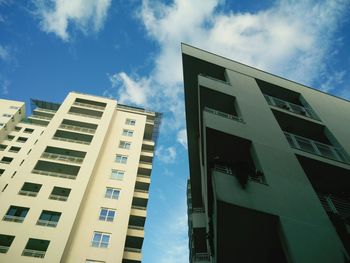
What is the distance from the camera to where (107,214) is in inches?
1025

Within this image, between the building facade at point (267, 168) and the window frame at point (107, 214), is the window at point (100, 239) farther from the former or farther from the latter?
the building facade at point (267, 168)

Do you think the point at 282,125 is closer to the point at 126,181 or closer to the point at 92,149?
the point at 126,181

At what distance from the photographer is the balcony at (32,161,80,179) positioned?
27.7 m

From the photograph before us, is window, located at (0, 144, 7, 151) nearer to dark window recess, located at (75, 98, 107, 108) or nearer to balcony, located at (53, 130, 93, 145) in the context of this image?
dark window recess, located at (75, 98, 107, 108)

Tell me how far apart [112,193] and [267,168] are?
2271 cm

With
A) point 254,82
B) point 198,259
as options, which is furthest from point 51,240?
point 254,82

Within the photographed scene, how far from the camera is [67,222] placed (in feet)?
74.1

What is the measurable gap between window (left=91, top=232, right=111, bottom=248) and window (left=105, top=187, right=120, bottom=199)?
4679 millimetres

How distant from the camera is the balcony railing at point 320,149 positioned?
11.5m

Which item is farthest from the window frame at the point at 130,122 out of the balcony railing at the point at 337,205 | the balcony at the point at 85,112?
the balcony railing at the point at 337,205

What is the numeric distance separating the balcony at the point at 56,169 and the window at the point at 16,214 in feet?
16.1

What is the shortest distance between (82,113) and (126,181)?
14.4 m

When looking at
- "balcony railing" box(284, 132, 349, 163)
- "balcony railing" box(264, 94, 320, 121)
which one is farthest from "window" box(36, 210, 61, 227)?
"balcony railing" box(284, 132, 349, 163)

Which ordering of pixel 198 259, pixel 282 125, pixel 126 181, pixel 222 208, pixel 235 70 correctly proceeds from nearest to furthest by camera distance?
1. pixel 222 208
2. pixel 282 125
3. pixel 198 259
4. pixel 235 70
5. pixel 126 181
